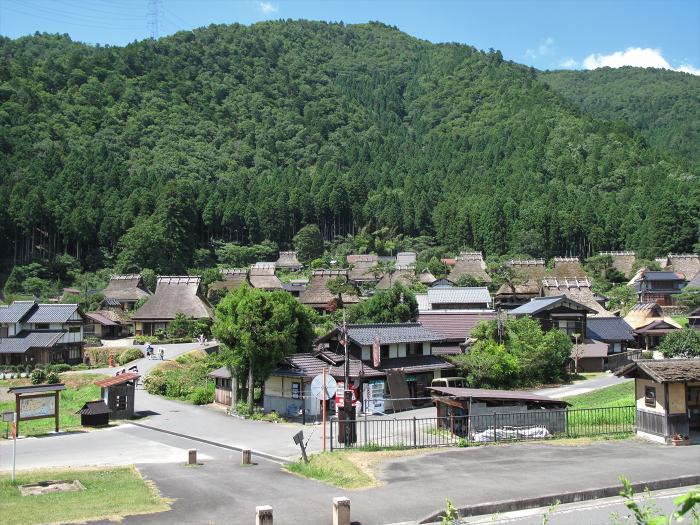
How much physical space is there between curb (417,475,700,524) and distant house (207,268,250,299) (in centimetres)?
4697

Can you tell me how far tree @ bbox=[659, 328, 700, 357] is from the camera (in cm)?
3116

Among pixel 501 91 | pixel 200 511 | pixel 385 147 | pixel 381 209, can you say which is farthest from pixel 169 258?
pixel 501 91

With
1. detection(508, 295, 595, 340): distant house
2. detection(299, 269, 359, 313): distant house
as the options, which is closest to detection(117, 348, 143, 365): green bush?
detection(299, 269, 359, 313): distant house

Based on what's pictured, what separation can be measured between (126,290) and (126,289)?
0.42ft

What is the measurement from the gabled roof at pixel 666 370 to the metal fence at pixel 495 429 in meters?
1.77

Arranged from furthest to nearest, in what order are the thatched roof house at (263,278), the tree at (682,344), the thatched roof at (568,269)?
the thatched roof house at (263,278)
the thatched roof at (568,269)
the tree at (682,344)

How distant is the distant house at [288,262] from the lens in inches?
3218

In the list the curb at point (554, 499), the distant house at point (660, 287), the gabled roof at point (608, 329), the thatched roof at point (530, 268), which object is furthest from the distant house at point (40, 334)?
the distant house at point (660, 287)

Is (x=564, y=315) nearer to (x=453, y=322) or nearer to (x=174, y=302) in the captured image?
(x=453, y=322)

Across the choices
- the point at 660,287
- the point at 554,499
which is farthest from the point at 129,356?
the point at 660,287

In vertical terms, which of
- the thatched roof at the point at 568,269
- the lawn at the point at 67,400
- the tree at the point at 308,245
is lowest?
the lawn at the point at 67,400

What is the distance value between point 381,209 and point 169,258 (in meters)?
33.2

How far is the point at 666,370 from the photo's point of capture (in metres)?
18.7

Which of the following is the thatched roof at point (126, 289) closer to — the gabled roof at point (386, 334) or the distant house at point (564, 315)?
the gabled roof at point (386, 334)
